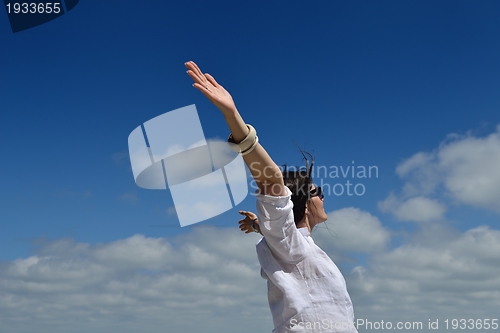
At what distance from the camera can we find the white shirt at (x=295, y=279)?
384 centimetres

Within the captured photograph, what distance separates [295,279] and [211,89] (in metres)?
1.76

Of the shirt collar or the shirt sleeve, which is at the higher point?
the shirt collar

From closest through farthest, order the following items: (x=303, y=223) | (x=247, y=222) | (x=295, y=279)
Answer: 1. (x=295, y=279)
2. (x=303, y=223)
3. (x=247, y=222)

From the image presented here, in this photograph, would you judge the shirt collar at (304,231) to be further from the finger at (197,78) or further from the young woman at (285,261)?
the finger at (197,78)

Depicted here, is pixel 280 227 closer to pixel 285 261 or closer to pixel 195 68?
pixel 285 261

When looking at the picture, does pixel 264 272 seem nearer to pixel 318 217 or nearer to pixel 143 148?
pixel 318 217

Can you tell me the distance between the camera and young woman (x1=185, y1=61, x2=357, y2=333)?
141 inches

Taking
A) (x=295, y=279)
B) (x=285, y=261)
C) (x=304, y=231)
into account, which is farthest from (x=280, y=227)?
(x=304, y=231)

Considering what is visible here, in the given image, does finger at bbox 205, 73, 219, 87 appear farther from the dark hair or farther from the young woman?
the dark hair

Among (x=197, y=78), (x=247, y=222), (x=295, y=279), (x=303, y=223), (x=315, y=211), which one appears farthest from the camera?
(x=247, y=222)

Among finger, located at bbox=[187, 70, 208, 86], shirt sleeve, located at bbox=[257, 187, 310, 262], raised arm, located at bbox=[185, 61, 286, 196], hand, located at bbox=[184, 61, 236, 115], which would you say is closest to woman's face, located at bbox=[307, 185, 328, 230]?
shirt sleeve, located at bbox=[257, 187, 310, 262]

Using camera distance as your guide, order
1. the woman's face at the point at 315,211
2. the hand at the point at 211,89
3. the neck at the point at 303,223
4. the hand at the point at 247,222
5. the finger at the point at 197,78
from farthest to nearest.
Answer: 1. the hand at the point at 247,222
2. the woman's face at the point at 315,211
3. the neck at the point at 303,223
4. the finger at the point at 197,78
5. the hand at the point at 211,89

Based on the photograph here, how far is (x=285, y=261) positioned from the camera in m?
4.08

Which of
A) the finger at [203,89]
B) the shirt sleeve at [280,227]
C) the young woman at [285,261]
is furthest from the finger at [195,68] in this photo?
the shirt sleeve at [280,227]
